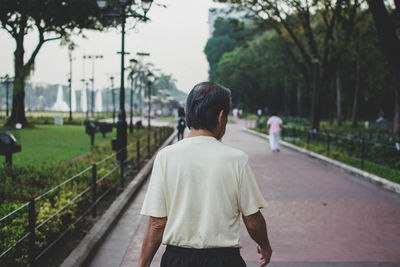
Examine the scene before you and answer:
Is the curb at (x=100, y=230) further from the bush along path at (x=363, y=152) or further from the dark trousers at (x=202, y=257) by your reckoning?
the bush along path at (x=363, y=152)

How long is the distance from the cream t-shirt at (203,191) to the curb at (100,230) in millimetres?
2537

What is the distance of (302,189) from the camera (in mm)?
9219

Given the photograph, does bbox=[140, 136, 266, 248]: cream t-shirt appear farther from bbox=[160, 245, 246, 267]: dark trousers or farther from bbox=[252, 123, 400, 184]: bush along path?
bbox=[252, 123, 400, 184]: bush along path

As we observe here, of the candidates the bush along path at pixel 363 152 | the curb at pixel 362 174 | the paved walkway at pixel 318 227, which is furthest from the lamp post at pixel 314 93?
the paved walkway at pixel 318 227

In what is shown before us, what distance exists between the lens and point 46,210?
17.3 ft

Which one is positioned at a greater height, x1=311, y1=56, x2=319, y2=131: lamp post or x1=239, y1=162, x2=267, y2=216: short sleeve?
x1=311, y1=56, x2=319, y2=131: lamp post

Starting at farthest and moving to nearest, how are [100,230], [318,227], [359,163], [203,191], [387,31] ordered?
[359,163] < [387,31] < [318,227] < [100,230] < [203,191]

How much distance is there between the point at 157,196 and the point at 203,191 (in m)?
0.24

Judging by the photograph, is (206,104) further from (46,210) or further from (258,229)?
(46,210)

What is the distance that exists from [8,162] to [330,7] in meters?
17.2

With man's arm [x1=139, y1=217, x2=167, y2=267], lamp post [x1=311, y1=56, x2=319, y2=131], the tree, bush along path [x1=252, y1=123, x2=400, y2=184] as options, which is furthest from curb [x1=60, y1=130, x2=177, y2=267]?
lamp post [x1=311, y1=56, x2=319, y2=131]

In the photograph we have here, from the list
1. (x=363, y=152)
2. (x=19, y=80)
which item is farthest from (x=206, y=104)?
(x=19, y=80)

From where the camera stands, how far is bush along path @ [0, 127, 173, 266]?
12.9 ft

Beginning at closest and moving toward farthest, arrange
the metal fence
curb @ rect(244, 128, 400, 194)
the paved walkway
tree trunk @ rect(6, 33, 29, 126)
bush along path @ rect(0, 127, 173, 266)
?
bush along path @ rect(0, 127, 173, 266) < the paved walkway < curb @ rect(244, 128, 400, 194) < the metal fence < tree trunk @ rect(6, 33, 29, 126)
